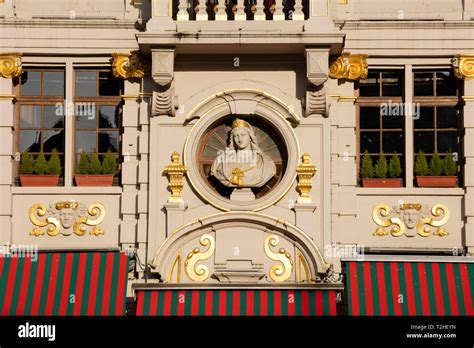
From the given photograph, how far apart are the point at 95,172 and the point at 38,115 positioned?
1.70 m

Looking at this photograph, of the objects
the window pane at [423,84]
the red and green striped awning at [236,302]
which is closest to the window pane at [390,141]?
the window pane at [423,84]

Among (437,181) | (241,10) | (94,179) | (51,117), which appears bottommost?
(437,181)

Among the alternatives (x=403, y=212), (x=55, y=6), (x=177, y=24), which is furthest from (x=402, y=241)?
(x=55, y=6)

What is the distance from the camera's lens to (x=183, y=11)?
3653 centimetres

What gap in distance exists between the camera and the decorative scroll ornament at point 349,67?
120 feet

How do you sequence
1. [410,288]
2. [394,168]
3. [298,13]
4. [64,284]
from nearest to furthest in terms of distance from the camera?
1. [410,288]
2. [64,284]
3. [298,13]
4. [394,168]

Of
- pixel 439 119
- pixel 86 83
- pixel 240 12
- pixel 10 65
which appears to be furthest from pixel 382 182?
pixel 10 65

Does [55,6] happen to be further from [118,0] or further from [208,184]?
[208,184]

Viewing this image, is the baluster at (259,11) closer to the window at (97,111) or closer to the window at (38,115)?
the window at (97,111)

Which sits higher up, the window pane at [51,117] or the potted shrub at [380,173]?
the window pane at [51,117]

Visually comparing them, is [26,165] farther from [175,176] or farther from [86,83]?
[175,176]

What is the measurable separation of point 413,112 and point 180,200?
16.5 feet

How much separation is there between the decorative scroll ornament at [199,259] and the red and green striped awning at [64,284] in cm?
126

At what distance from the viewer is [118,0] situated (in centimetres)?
3725
